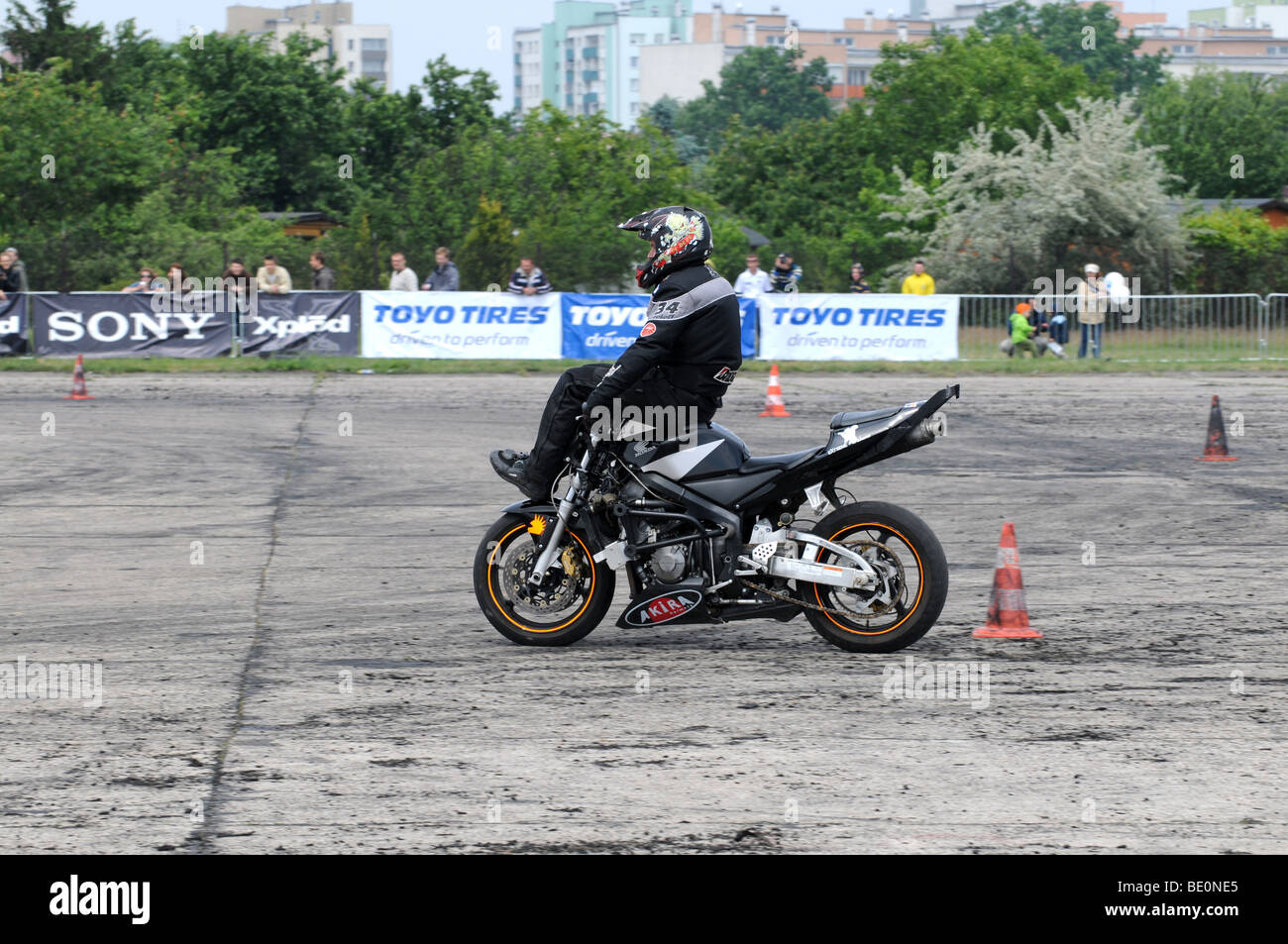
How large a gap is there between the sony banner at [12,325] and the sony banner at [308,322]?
375 centimetres

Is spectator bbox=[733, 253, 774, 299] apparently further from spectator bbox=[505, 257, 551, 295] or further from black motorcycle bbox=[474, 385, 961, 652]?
black motorcycle bbox=[474, 385, 961, 652]

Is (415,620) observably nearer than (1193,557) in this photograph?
Yes

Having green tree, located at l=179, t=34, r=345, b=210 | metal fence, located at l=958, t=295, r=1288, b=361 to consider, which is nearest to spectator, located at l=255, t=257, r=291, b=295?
metal fence, located at l=958, t=295, r=1288, b=361

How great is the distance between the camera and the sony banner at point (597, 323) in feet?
91.0

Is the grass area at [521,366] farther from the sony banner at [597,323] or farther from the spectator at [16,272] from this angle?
the spectator at [16,272]

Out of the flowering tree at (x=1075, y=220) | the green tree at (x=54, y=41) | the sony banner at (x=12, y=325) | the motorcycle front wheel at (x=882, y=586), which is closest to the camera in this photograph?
the motorcycle front wheel at (x=882, y=586)

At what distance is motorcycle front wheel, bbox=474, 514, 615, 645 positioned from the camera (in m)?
8.29

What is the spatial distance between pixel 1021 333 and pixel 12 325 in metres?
17.4

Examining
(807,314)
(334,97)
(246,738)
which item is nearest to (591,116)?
(334,97)

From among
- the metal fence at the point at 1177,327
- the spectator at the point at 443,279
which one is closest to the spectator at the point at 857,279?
the metal fence at the point at 1177,327
